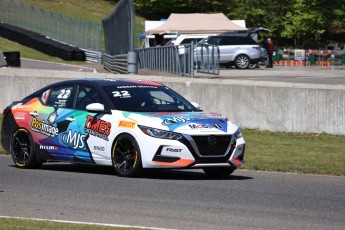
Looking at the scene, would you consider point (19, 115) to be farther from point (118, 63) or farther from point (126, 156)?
point (118, 63)

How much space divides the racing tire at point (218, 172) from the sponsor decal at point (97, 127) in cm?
147

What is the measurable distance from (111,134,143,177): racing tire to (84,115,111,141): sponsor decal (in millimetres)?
247

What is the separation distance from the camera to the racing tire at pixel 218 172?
13.2 m

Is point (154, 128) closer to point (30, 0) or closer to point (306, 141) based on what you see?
point (306, 141)

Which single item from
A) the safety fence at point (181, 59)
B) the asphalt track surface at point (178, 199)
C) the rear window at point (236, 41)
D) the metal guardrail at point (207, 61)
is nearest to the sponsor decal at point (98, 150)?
the asphalt track surface at point (178, 199)

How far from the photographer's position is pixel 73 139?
13312mm

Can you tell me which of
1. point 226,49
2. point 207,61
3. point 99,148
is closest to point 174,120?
point 99,148

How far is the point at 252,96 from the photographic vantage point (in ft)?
65.4

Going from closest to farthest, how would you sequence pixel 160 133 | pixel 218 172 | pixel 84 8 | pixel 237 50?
pixel 160 133, pixel 218 172, pixel 237 50, pixel 84 8

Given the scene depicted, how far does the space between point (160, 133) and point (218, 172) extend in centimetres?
136

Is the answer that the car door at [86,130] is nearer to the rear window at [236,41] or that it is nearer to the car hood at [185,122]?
the car hood at [185,122]

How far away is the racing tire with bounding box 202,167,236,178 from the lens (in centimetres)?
1319

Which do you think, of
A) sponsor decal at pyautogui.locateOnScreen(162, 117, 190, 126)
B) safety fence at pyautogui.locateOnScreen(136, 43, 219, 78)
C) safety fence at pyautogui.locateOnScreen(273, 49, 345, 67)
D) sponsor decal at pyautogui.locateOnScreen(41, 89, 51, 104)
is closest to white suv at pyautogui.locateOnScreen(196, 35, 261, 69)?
safety fence at pyautogui.locateOnScreen(136, 43, 219, 78)

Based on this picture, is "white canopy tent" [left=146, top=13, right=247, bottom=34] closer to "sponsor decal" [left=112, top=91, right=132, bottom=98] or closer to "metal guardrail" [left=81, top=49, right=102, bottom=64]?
"metal guardrail" [left=81, top=49, right=102, bottom=64]
